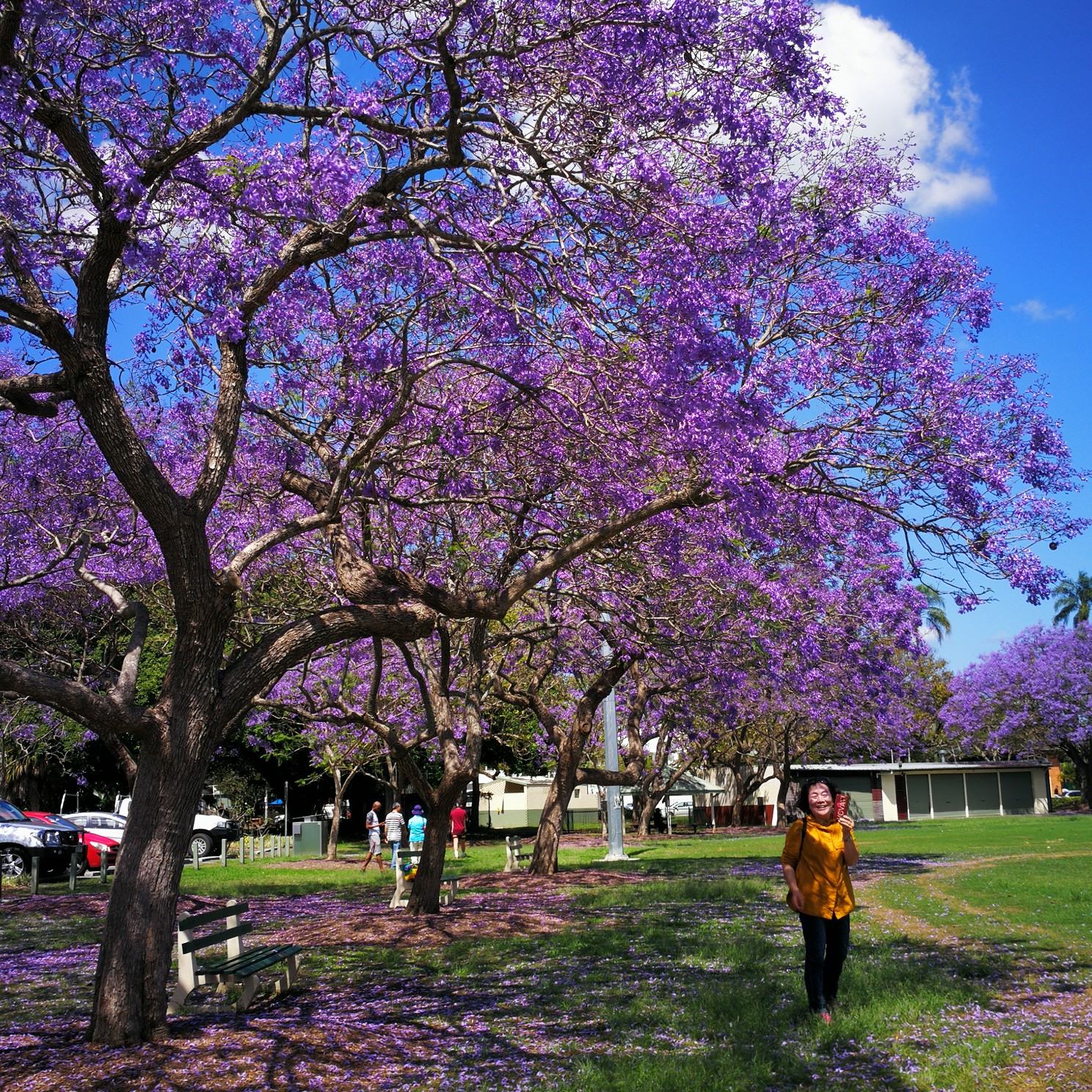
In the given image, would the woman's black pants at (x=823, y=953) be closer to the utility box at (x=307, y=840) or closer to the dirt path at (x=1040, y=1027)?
the dirt path at (x=1040, y=1027)

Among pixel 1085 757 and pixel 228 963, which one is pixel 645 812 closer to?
pixel 1085 757

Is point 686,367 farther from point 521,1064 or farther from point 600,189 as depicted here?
point 521,1064

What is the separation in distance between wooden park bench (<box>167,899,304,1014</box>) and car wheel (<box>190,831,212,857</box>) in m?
21.1

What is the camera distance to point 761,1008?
7328mm

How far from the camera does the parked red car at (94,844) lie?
25.1 m

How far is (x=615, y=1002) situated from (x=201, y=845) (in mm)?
24637

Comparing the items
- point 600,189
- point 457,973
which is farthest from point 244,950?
point 600,189

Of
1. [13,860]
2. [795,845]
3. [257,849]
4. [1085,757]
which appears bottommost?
[257,849]

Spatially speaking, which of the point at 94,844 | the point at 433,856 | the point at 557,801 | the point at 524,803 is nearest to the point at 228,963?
the point at 433,856

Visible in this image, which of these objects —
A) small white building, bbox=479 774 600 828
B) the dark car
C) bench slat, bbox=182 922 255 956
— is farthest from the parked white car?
bench slat, bbox=182 922 255 956

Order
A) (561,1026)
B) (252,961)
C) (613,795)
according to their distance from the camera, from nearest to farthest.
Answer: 1. (561,1026)
2. (252,961)
3. (613,795)

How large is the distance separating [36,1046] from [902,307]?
10050 mm

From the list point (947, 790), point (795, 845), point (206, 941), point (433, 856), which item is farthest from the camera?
point (947, 790)

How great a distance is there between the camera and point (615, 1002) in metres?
7.96
